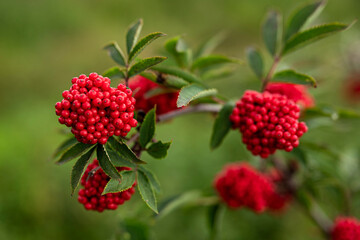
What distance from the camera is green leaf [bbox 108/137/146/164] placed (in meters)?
1.18

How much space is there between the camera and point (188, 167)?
374cm

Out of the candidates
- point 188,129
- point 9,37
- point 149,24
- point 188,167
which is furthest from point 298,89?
point 9,37

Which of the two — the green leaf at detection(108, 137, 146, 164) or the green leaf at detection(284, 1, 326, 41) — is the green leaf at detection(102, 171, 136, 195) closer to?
the green leaf at detection(108, 137, 146, 164)

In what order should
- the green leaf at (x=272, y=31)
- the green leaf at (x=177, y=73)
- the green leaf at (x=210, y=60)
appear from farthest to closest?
the green leaf at (x=272, y=31)
the green leaf at (x=210, y=60)
the green leaf at (x=177, y=73)

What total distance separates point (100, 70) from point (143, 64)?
18.0 ft

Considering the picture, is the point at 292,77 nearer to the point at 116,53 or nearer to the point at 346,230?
the point at 116,53

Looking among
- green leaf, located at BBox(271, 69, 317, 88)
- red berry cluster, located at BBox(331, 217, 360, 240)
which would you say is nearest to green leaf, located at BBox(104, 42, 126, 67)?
green leaf, located at BBox(271, 69, 317, 88)

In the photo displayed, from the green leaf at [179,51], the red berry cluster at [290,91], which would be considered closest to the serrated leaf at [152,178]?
the green leaf at [179,51]

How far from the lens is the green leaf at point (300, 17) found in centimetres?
162

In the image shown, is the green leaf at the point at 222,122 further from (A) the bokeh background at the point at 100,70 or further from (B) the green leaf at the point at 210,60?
(A) the bokeh background at the point at 100,70

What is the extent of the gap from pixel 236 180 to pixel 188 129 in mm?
2887

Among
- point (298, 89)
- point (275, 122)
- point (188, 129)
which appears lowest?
point (188, 129)

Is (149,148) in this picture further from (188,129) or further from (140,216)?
(188,129)

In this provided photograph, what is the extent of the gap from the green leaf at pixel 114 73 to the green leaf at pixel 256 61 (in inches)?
32.4
